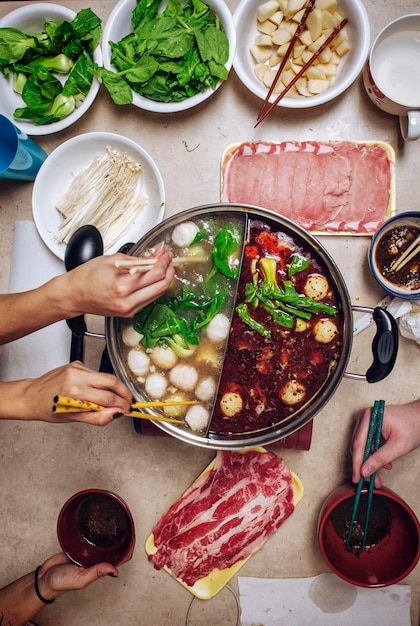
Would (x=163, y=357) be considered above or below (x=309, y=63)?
below

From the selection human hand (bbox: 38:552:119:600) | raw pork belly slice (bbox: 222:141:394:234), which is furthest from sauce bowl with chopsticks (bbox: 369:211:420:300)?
human hand (bbox: 38:552:119:600)

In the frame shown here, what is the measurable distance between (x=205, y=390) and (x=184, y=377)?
101 mm

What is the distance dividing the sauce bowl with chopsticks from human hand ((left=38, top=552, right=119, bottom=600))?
1.75 meters

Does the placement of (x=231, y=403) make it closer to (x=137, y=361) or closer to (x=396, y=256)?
(x=137, y=361)

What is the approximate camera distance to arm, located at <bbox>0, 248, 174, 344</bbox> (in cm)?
175

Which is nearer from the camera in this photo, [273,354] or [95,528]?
[273,354]

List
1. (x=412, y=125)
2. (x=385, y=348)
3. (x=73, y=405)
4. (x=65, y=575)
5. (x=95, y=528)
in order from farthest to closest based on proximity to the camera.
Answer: (x=95, y=528)
(x=65, y=575)
(x=412, y=125)
(x=385, y=348)
(x=73, y=405)

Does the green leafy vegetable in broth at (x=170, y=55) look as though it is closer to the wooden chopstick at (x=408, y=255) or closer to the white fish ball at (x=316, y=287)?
the white fish ball at (x=316, y=287)

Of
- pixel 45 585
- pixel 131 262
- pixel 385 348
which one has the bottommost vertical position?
pixel 45 585

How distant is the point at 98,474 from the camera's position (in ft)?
8.85

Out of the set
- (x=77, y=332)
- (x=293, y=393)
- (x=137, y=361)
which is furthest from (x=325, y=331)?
(x=77, y=332)

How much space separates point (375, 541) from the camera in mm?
2516

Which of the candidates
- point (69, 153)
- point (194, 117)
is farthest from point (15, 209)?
point (194, 117)

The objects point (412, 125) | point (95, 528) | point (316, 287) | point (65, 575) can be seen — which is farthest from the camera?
point (95, 528)
